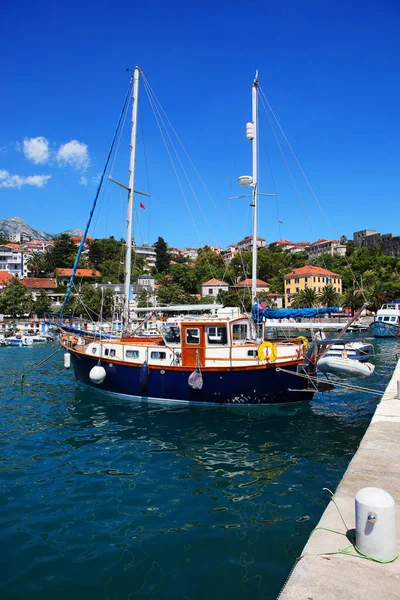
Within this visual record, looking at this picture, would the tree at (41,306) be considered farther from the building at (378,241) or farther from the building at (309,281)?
the building at (378,241)

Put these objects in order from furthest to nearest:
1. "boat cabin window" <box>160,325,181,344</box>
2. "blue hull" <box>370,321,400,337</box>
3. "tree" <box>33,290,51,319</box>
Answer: "tree" <box>33,290,51,319</box> → "blue hull" <box>370,321,400,337</box> → "boat cabin window" <box>160,325,181,344</box>

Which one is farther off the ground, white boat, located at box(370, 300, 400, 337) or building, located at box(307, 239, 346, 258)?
building, located at box(307, 239, 346, 258)

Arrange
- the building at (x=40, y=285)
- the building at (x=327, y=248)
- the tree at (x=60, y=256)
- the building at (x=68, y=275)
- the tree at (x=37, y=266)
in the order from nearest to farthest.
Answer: the building at (x=40, y=285) < the building at (x=68, y=275) < the tree at (x=37, y=266) < the tree at (x=60, y=256) < the building at (x=327, y=248)

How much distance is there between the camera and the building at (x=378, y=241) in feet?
380

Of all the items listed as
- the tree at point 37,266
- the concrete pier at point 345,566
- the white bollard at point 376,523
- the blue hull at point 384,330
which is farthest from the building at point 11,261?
the white bollard at point 376,523

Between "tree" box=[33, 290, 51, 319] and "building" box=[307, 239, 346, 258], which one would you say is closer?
"tree" box=[33, 290, 51, 319]

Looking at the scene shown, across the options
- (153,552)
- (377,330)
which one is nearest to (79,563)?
(153,552)

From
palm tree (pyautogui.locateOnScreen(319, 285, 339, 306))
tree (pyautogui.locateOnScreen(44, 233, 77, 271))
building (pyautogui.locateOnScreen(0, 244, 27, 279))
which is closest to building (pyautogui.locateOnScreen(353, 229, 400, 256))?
palm tree (pyautogui.locateOnScreen(319, 285, 339, 306))

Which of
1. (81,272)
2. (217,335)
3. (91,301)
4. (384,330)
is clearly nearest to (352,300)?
(384,330)

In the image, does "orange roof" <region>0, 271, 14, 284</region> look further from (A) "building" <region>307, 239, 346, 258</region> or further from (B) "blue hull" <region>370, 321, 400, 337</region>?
(A) "building" <region>307, 239, 346, 258</region>

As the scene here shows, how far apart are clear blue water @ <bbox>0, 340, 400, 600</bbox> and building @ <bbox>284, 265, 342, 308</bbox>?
75.8 m

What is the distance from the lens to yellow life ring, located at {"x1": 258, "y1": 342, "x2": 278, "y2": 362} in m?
14.6

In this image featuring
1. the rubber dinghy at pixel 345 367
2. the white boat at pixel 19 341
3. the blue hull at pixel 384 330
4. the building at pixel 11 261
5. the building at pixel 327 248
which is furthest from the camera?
the building at pixel 327 248

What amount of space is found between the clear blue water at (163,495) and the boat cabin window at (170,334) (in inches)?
119
